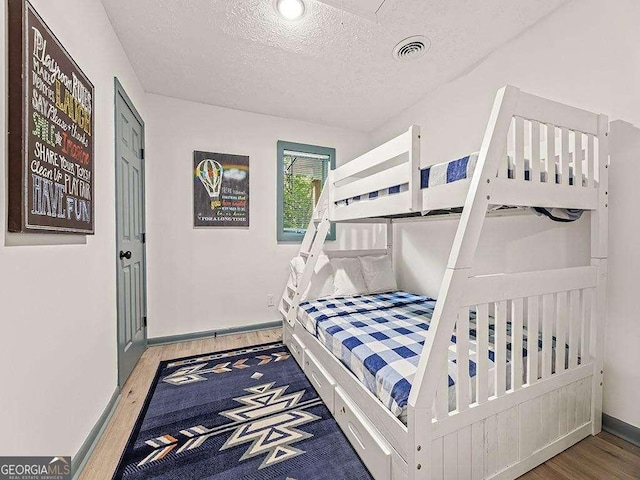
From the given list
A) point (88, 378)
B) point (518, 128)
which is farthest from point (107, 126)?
point (518, 128)

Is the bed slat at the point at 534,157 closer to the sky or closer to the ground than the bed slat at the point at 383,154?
closer to the ground

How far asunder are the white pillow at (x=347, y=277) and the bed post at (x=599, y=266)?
1632 mm

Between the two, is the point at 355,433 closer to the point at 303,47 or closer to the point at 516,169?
the point at 516,169

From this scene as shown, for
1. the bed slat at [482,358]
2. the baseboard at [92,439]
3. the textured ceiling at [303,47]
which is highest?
the textured ceiling at [303,47]

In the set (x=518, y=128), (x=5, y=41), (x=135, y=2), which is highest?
(x=135, y=2)

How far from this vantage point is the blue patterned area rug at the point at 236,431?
4.22ft

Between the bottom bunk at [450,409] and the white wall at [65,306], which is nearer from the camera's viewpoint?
the white wall at [65,306]

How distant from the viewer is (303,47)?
204 cm

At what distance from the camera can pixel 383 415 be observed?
1.17 metres

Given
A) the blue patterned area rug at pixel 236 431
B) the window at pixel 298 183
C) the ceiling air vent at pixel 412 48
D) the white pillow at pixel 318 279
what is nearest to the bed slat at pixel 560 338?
the blue patterned area rug at pixel 236 431

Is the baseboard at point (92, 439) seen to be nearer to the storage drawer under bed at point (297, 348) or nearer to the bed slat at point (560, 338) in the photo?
the storage drawer under bed at point (297, 348)

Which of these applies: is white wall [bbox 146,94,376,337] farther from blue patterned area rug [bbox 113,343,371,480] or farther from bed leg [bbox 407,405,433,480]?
bed leg [bbox 407,405,433,480]

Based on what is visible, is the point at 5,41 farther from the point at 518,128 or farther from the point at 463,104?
the point at 463,104

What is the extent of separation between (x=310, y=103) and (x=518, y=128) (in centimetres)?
218
